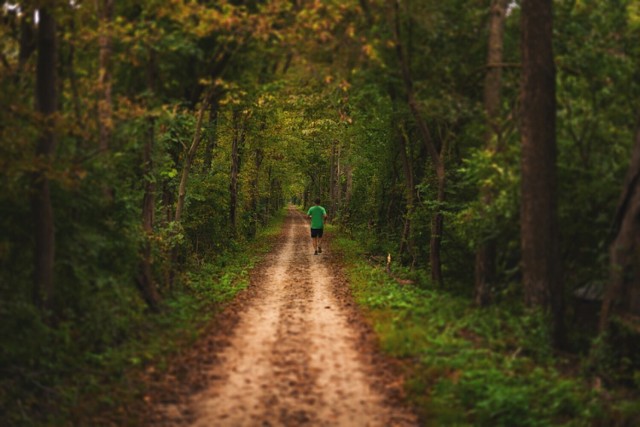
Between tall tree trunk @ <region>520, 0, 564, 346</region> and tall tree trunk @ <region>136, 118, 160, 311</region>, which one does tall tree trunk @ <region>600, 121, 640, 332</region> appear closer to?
tall tree trunk @ <region>520, 0, 564, 346</region>

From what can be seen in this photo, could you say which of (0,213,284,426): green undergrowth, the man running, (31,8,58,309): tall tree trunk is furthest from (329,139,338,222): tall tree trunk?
(31,8,58,309): tall tree trunk

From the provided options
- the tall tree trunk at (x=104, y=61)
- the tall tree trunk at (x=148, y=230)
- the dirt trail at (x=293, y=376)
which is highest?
the tall tree trunk at (x=104, y=61)

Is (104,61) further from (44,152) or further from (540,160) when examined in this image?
(540,160)

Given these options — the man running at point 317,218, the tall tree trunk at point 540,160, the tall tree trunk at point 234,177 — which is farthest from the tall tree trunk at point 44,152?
the tall tree trunk at point 234,177

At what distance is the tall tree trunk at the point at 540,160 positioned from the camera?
30.1 feet

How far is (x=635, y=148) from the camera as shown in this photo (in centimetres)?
820

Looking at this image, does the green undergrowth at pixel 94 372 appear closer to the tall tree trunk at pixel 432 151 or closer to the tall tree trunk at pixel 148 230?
the tall tree trunk at pixel 148 230

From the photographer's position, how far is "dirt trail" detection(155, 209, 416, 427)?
671cm

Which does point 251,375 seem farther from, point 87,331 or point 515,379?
point 515,379

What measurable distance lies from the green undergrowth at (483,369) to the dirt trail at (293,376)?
0.52m

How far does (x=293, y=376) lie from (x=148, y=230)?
5.26m

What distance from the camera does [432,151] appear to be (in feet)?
45.1

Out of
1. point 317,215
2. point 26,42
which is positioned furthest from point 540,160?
point 317,215

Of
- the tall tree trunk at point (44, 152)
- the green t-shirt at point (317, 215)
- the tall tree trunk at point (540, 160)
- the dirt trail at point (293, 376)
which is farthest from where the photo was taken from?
Answer: the green t-shirt at point (317, 215)
